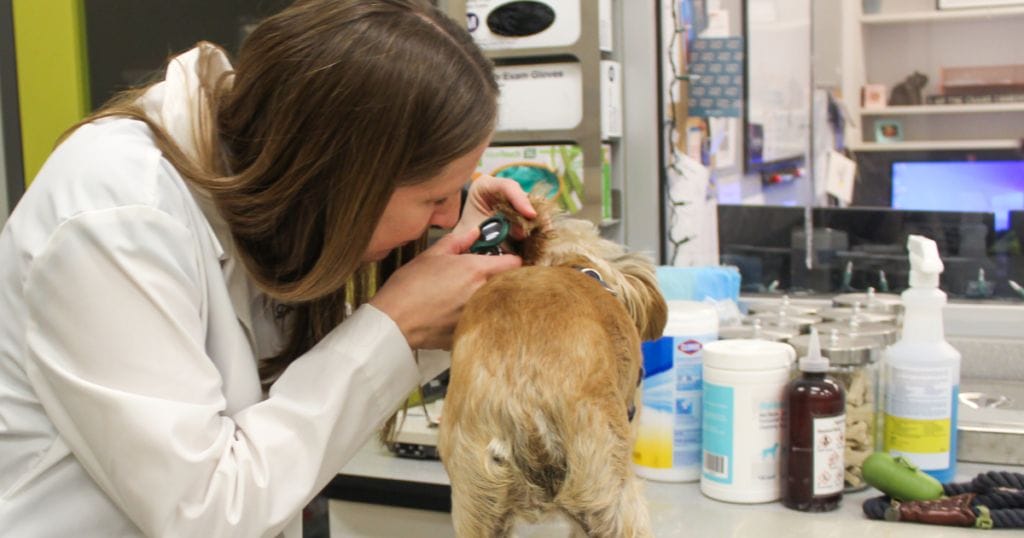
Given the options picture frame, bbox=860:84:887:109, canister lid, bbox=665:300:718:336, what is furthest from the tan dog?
picture frame, bbox=860:84:887:109

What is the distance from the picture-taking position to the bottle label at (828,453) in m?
1.38

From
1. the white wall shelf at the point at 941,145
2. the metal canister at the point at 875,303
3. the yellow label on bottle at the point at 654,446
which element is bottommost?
the yellow label on bottle at the point at 654,446

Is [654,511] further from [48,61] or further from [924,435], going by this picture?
[48,61]

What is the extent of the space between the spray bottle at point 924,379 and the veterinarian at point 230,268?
30.0 inches

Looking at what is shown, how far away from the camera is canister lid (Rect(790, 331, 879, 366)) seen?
146 centimetres

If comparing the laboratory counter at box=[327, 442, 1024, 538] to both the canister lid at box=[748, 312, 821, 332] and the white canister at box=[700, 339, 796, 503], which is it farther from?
the canister lid at box=[748, 312, 821, 332]

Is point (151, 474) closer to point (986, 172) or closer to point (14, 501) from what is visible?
point (14, 501)

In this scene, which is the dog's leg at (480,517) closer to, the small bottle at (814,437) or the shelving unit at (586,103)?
the small bottle at (814,437)

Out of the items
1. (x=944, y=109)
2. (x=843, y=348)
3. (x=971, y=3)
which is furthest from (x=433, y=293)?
(x=944, y=109)

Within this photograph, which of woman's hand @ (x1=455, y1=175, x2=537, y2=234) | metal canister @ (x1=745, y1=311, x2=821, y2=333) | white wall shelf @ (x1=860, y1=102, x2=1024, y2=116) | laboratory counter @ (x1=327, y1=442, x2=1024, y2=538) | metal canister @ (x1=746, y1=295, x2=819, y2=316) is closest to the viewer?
woman's hand @ (x1=455, y1=175, x2=537, y2=234)

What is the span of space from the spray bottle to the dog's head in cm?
50

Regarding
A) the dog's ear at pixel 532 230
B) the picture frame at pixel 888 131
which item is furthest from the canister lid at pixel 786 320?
the picture frame at pixel 888 131

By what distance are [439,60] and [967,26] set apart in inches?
89.6

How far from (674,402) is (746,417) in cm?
15
